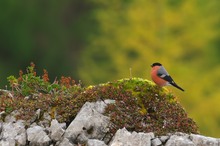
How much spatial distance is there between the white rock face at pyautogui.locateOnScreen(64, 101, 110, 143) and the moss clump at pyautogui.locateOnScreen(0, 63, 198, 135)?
5.2 inches

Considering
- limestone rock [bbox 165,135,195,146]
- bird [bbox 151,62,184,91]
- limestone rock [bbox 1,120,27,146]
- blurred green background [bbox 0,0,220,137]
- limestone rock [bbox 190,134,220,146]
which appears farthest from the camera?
blurred green background [bbox 0,0,220,137]

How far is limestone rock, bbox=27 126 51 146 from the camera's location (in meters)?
11.0

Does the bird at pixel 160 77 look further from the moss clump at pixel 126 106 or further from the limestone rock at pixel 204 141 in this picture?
the limestone rock at pixel 204 141

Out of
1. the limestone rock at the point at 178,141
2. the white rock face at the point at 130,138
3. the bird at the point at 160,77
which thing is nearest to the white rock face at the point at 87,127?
the white rock face at the point at 130,138

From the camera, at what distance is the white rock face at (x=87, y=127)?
11047 mm

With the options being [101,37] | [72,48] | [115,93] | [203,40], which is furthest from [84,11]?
[115,93]

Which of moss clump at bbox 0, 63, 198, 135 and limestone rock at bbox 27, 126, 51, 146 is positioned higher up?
moss clump at bbox 0, 63, 198, 135

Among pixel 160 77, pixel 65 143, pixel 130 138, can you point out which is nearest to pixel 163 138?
pixel 130 138

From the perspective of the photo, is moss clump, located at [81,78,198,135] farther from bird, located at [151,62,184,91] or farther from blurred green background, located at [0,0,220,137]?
blurred green background, located at [0,0,220,137]

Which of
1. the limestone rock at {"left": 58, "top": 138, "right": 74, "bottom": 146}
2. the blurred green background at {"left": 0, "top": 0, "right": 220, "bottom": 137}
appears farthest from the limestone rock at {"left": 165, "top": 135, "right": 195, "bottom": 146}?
the blurred green background at {"left": 0, "top": 0, "right": 220, "bottom": 137}

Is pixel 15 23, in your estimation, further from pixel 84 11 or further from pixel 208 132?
pixel 208 132

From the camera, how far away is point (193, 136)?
11.0 meters

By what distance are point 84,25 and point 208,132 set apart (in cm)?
1425

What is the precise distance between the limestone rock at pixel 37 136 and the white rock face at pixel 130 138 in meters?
0.91
